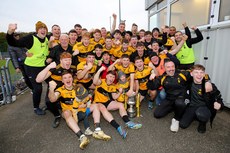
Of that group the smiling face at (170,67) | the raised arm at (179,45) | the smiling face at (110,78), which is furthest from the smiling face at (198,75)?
the smiling face at (110,78)

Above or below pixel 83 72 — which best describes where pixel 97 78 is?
below

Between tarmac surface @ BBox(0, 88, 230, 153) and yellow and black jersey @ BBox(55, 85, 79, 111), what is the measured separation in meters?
0.52

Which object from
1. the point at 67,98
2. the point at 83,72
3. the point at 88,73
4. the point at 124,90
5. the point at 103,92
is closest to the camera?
the point at 67,98

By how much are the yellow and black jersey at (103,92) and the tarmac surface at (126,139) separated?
1.60 ft

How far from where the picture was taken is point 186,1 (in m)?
5.65

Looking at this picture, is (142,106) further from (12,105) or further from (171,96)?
(12,105)

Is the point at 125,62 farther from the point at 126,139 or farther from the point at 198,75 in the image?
the point at 126,139

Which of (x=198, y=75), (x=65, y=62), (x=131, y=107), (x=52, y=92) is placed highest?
(x=65, y=62)

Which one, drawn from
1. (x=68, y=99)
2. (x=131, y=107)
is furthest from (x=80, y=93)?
(x=131, y=107)

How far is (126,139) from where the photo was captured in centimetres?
278

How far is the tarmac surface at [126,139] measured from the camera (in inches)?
99.1

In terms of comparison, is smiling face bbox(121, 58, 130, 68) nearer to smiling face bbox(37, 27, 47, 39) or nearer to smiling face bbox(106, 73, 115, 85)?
smiling face bbox(106, 73, 115, 85)

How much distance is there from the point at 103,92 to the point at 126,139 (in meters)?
1.23

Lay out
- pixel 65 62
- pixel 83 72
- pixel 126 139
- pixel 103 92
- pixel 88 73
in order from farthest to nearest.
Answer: pixel 88 73
pixel 103 92
pixel 83 72
pixel 65 62
pixel 126 139
